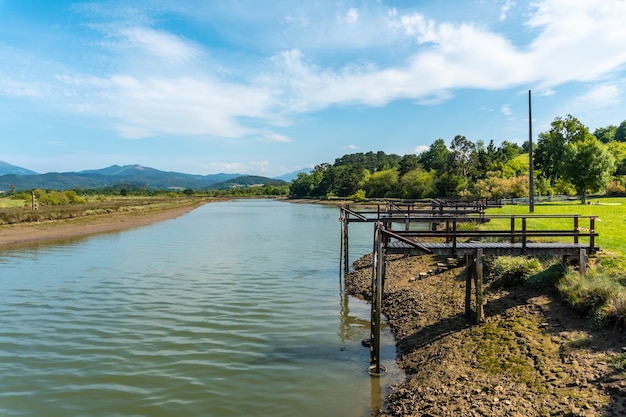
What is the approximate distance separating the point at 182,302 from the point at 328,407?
10126 millimetres

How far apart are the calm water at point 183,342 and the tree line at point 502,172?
36448 mm

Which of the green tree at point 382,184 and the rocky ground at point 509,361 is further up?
the green tree at point 382,184

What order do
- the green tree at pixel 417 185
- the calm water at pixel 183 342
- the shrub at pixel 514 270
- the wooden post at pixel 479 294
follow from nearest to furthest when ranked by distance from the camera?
the calm water at pixel 183 342 < the wooden post at pixel 479 294 < the shrub at pixel 514 270 < the green tree at pixel 417 185

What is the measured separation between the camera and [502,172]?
8238 centimetres

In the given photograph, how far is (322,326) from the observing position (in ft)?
48.8

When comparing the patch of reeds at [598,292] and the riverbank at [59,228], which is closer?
the patch of reeds at [598,292]

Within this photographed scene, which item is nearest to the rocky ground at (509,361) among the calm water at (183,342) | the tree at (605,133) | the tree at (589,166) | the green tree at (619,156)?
the calm water at (183,342)

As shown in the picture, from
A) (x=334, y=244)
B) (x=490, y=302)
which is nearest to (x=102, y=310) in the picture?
(x=490, y=302)

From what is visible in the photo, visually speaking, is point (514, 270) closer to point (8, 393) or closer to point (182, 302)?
point (182, 302)

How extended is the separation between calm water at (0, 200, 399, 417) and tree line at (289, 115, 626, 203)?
36.4 metres

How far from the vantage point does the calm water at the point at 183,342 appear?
9.62 meters

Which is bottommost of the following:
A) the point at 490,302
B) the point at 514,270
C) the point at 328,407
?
the point at 328,407

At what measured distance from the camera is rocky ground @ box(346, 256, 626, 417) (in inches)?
300

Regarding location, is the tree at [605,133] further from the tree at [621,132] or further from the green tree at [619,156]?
the green tree at [619,156]
